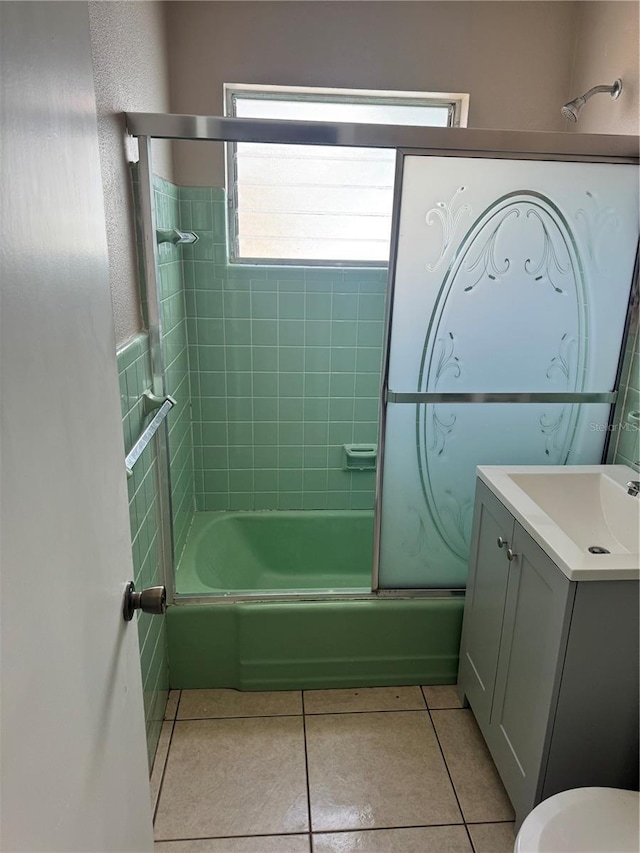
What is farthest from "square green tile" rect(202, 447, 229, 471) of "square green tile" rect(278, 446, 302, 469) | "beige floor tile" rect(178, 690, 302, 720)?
"beige floor tile" rect(178, 690, 302, 720)

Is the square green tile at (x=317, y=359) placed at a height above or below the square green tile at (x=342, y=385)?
above

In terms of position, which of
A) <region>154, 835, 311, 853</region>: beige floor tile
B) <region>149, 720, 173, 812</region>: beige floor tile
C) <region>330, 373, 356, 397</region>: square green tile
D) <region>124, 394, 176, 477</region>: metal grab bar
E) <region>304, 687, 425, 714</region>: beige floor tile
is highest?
<region>124, 394, 176, 477</region>: metal grab bar

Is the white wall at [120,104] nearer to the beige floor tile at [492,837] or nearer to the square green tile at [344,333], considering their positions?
the square green tile at [344,333]

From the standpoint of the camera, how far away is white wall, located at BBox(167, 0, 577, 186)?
229cm

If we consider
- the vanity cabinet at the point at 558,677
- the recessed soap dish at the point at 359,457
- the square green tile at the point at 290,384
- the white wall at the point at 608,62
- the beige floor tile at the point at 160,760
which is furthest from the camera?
the recessed soap dish at the point at 359,457

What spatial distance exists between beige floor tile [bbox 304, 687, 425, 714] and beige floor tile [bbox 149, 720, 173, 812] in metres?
0.47

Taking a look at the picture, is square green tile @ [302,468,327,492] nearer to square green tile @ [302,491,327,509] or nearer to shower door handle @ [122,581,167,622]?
square green tile @ [302,491,327,509]

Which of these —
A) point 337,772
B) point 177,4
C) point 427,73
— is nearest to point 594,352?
point 427,73

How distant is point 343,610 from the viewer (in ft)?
6.71

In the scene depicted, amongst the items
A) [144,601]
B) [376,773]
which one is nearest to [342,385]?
[376,773]

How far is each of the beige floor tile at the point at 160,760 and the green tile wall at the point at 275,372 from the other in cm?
106

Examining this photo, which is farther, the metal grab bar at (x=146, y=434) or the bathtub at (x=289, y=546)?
the bathtub at (x=289, y=546)

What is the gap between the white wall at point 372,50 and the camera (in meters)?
2.29

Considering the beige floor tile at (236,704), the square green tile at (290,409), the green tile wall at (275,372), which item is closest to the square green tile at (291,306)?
the green tile wall at (275,372)
